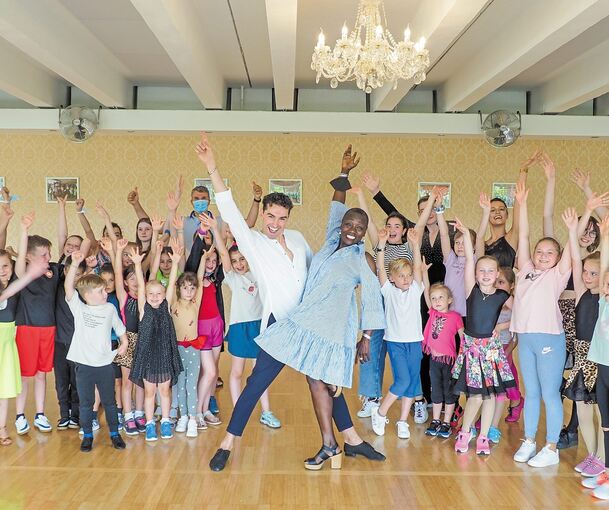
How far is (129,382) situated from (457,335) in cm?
244

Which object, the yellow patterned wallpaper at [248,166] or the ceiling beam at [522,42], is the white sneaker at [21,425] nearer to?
the ceiling beam at [522,42]

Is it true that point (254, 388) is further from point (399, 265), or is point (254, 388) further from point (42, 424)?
point (42, 424)

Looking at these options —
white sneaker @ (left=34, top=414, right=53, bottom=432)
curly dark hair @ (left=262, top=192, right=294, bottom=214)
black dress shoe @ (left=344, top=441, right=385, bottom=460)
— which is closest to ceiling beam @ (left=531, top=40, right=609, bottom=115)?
curly dark hair @ (left=262, top=192, right=294, bottom=214)

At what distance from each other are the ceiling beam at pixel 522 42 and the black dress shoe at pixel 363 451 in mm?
3291

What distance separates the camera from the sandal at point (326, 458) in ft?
12.7

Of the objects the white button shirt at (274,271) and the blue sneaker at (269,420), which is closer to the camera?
the white button shirt at (274,271)

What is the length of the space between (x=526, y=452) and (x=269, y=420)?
5.94ft

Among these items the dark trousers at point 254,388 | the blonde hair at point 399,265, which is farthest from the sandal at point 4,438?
the blonde hair at point 399,265

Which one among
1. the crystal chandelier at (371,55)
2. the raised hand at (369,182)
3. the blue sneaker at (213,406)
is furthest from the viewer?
the raised hand at (369,182)

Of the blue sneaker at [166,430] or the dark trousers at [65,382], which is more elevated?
the dark trousers at [65,382]

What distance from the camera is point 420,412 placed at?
4902 millimetres

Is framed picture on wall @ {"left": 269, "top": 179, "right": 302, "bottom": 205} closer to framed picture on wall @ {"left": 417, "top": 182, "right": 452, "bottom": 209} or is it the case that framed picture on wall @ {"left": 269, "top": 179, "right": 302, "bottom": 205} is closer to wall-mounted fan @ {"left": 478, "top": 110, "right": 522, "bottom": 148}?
framed picture on wall @ {"left": 417, "top": 182, "right": 452, "bottom": 209}

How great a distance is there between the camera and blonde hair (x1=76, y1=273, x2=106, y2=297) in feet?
13.5

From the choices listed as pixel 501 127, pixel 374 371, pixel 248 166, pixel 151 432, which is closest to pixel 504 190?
pixel 501 127
